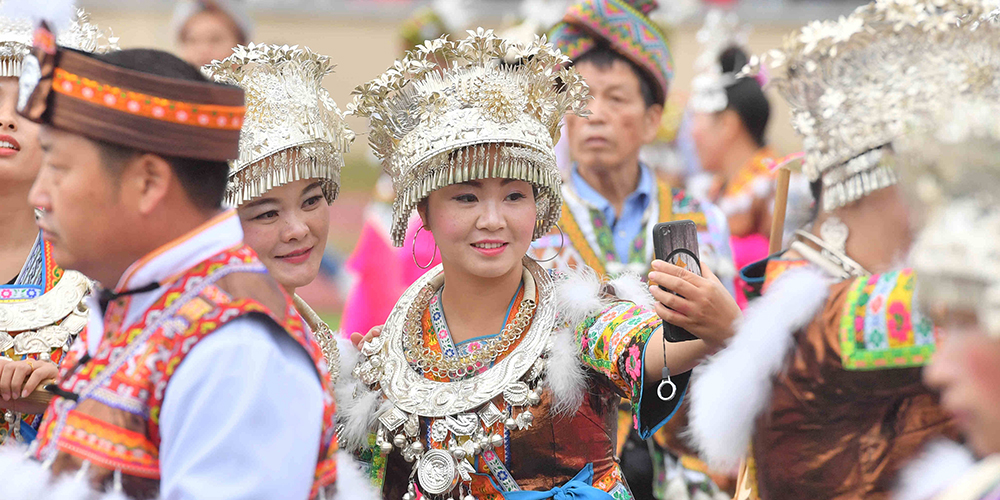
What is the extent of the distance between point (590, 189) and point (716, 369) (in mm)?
2457

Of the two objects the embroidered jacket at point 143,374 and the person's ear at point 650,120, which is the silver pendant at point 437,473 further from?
the person's ear at point 650,120

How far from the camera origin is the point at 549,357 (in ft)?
9.89

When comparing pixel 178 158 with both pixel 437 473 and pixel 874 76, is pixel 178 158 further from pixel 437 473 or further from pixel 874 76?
pixel 874 76

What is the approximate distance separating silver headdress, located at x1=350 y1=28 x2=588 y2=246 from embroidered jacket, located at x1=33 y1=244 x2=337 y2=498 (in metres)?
1.14

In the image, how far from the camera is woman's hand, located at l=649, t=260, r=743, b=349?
2.55 meters

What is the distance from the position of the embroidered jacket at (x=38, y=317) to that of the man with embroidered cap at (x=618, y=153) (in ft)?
6.90

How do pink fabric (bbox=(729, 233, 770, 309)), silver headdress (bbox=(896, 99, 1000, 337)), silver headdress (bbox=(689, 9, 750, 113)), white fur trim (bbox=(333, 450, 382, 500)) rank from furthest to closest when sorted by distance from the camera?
silver headdress (bbox=(689, 9, 750, 113)) → pink fabric (bbox=(729, 233, 770, 309)) → white fur trim (bbox=(333, 450, 382, 500)) → silver headdress (bbox=(896, 99, 1000, 337))

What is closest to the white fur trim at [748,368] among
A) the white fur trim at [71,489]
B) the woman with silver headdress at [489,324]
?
the woman with silver headdress at [489,324]

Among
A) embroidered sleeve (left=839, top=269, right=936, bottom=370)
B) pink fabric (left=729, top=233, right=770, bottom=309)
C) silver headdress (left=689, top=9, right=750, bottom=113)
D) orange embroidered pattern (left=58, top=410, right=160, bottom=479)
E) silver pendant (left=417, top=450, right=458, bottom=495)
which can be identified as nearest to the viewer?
orange embroidered pattern (left=58, top=410, right=160, bottom=479)

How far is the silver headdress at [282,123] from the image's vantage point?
3.17 metres

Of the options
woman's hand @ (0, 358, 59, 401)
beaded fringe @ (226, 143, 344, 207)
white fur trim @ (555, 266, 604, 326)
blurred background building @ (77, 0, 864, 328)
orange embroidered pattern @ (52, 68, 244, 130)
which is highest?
blurred background building @ (77, 0, 864, 328)

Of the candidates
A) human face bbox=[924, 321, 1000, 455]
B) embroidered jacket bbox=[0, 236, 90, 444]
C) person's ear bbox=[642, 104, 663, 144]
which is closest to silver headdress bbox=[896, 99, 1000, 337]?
human face bbox=[924, 321, 1000, 455]

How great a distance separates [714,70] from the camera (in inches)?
310

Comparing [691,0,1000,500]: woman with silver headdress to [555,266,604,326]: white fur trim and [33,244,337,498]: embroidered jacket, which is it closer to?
[555,266,604,326]: white fur trim
